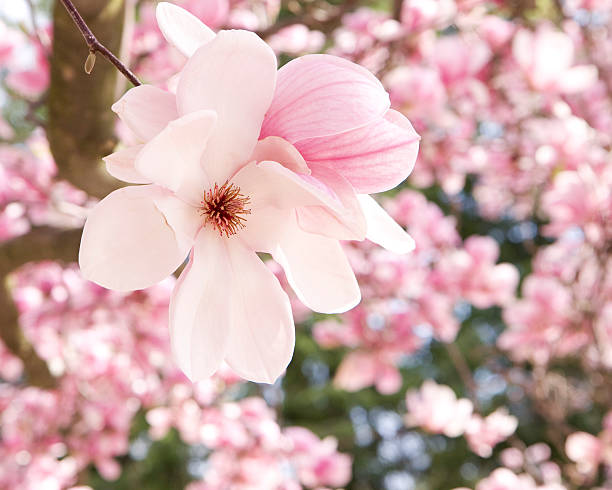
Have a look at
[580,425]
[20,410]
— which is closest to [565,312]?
[20,410]

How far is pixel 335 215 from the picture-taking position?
0.39 metres

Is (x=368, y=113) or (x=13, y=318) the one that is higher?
(x=368, y=113)

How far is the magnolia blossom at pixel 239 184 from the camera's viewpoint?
1.21 ft

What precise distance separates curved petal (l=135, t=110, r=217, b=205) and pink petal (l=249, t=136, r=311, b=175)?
0.13 feet

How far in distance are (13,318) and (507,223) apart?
504cm

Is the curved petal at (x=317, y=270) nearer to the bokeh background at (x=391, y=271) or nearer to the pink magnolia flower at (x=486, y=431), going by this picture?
the bokeh background at (x=391, y=271)

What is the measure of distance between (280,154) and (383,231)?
0.10 metres

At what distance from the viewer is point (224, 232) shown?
44cm

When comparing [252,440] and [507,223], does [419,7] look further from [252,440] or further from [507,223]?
[507,223]

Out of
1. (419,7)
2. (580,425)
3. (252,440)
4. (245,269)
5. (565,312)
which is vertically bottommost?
(580,425)

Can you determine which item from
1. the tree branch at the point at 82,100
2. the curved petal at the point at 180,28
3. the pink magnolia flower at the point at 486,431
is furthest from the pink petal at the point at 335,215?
the pink magnolia flower at the point at 486,431

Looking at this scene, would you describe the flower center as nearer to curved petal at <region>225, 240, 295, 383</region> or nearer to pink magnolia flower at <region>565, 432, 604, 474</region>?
curved petal at <region>225, 240, 295, 383</region>

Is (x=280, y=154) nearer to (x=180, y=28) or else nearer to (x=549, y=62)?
(x=180, y=28)

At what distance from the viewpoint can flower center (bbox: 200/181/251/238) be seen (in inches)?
16.4
